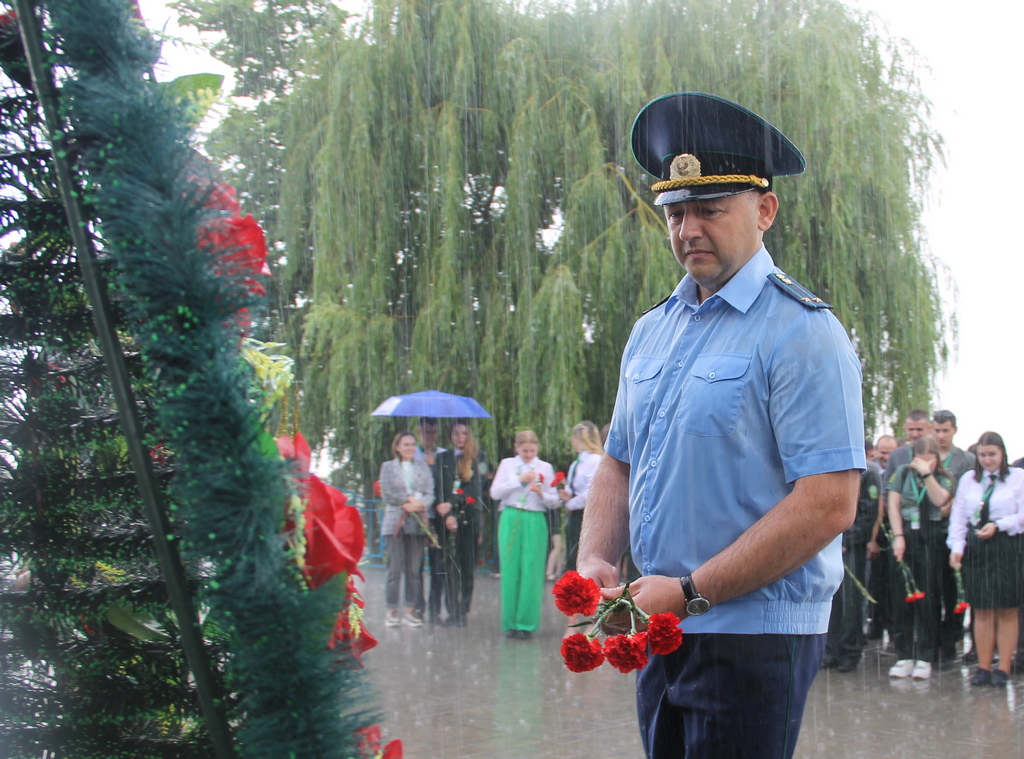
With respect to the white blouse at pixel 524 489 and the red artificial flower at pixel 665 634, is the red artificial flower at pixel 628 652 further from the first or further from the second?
the white blouse at pixel 524 489

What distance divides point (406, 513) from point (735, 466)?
8.15 m

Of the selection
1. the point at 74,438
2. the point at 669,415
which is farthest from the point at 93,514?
the point at 669,415

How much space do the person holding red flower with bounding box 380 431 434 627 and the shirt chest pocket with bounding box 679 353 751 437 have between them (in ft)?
26.2

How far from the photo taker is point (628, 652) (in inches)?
65.7

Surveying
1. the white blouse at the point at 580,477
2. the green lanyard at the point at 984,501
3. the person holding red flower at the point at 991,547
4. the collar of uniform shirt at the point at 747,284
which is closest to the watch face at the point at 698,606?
the collar of uniform shirt at the point at 747,284

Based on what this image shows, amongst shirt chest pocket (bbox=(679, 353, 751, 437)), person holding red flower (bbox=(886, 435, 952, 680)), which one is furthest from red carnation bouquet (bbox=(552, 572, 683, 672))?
person holding red flower (bbox=(886, 435, 952, 680))

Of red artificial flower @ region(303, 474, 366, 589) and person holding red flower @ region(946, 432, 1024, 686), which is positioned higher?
red artificial flower @ region(303, 474, 366, 589)

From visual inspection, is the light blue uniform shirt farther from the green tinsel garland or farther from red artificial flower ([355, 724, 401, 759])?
the green tinsel garland

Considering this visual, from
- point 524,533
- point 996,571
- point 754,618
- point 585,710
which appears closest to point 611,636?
point 754,618

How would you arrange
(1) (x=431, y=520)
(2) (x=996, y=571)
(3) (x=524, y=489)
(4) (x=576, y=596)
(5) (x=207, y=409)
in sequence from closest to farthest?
(5) (x=207, y=409)
(4) (x=576, y=596)
(2) (x=996, y=571)
(3) (x=524, y=489)
(1) (x=431, y=520)

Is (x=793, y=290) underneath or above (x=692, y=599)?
above

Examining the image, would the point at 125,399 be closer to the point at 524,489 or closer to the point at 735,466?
the point at 735,466

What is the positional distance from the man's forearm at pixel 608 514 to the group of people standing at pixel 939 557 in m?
5.85

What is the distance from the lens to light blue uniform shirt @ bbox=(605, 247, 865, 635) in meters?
1.82
